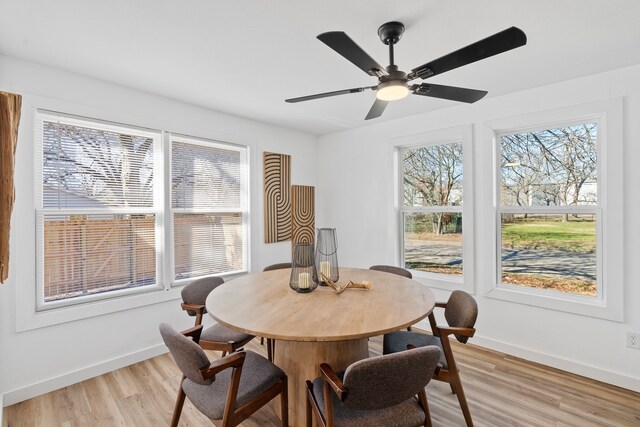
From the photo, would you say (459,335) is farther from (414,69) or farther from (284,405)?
(414,69)

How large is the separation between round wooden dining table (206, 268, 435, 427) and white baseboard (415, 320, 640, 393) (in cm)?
145

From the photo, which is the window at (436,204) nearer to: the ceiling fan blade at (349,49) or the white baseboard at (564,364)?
the white baseboard at (564,364)

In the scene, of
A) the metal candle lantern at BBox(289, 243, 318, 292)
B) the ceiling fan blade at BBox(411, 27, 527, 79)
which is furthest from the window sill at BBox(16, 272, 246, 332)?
the ceiling fan blade at BBox(411, 27, 527, 79)

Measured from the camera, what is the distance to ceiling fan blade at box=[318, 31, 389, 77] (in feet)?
4.24

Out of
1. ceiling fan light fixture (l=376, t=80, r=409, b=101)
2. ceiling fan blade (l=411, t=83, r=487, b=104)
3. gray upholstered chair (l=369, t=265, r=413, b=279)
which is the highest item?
ceiling fan blade (l=411, t=83, r=487, b=104)

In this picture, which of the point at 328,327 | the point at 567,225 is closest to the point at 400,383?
the point at 328,327

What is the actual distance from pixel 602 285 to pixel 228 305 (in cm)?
302

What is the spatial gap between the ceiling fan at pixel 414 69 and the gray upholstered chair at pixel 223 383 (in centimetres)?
152

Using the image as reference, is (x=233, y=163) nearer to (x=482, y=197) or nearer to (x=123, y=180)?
(x=123, y=180)

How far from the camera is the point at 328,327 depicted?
1.43 m

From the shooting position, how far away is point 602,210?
2.48m

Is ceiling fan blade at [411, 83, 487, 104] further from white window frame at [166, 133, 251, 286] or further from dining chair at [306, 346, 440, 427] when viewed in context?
white window frame at [166, 133, 251, 286]

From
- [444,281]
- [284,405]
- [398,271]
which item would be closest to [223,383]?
[284,405]

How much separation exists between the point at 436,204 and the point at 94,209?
3.44 meters
